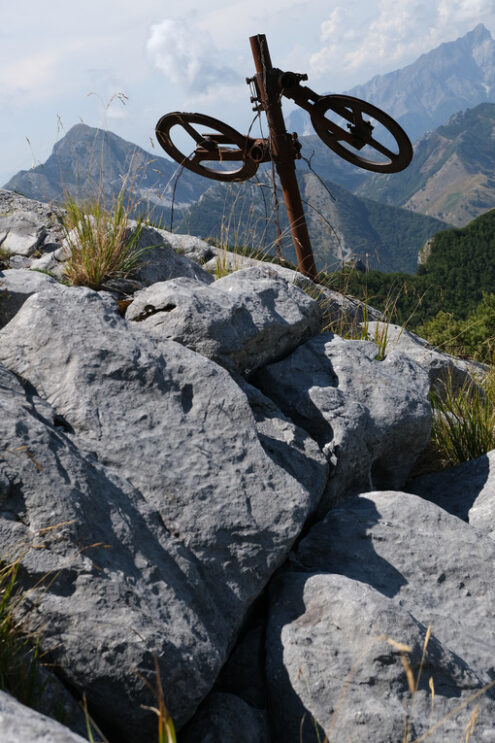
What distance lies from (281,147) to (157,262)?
81.2 inches

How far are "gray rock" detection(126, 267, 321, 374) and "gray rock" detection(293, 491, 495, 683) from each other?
1506mm

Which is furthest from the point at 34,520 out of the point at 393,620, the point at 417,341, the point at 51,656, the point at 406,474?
the point at 417,341

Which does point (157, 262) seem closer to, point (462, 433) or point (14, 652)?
point (462, 433)

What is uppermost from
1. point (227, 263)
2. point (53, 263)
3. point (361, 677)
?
point (53, 263)

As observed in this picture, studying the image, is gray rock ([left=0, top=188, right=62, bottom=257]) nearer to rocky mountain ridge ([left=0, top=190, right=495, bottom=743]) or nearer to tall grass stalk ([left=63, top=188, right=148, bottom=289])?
tall grass stalk ([left=63, top=188, right=148, bottom=289])

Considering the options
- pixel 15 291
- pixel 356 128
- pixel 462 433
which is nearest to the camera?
pixel 15 291

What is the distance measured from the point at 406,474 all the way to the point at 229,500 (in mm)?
2374

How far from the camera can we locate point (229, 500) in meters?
3.71

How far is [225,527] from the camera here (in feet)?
11.9

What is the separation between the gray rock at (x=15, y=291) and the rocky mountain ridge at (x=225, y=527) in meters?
0.02

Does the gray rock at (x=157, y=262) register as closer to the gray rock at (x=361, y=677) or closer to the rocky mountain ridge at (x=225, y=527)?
the rocky mountain ridge at (x=225, y=527)

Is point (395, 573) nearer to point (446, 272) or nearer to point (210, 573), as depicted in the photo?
point (210, 573)

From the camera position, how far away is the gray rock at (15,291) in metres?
4.49

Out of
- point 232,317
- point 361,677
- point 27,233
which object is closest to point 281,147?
point 232,317
